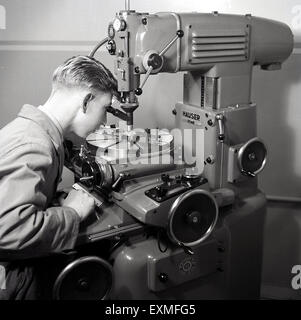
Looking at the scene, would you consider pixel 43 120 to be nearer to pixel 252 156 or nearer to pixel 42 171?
pixel 42 171

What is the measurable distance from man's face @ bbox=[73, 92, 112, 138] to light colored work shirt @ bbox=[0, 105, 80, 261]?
11cm

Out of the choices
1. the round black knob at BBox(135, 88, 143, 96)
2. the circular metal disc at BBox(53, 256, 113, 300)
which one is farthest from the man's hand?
the round black knob at BBox(135, 88, 143, 96)

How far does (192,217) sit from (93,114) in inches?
17.1

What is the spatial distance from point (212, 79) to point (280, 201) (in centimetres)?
96

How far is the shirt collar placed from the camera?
49.1 inches

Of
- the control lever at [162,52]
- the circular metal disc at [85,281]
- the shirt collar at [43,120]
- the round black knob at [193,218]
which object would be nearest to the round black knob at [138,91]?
the control lever at [162,52]

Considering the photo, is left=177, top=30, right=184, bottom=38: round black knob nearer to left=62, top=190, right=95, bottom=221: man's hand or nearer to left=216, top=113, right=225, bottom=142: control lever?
left=216, top=113, right=225, bottom=142: control lever

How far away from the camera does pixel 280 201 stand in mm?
2158

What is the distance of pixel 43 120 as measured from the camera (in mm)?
1259

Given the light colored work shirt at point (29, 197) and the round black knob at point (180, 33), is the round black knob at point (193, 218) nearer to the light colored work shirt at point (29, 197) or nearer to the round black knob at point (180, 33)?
the light colored work shirt at point (29, 197)

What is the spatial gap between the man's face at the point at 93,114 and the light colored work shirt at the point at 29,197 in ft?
0.37

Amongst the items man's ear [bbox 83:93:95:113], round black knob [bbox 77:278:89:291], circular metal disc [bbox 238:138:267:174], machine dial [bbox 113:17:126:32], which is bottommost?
round black knob [bbox 77:278:89:291]

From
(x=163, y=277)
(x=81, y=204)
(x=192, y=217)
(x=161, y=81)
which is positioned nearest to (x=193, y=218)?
(x=192, y=217)

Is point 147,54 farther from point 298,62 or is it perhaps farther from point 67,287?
point 298,62
